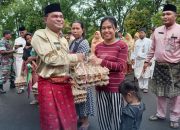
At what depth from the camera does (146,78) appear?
9.48 m

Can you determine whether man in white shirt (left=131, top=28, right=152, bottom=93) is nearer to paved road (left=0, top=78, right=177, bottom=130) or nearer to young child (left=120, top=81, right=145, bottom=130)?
paved road (left=0, top=78, right=177, bottom=130)

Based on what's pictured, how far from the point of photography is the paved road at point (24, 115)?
20.0ft

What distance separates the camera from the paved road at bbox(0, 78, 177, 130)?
6.09 metres

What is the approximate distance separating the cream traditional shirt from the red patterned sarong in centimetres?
14

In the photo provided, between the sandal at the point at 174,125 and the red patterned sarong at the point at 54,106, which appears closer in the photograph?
the red patterned sarong at the point at 54,106

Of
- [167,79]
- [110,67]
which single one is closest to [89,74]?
[110,67]

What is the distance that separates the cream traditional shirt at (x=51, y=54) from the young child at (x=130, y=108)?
720 mm

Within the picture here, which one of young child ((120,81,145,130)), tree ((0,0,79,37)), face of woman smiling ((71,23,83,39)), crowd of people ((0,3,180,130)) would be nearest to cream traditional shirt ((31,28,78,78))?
crowd of people ((0,3,180,130))

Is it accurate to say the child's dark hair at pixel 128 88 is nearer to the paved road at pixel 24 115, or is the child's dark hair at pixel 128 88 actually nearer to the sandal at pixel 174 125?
the paved road at pixel 24 115

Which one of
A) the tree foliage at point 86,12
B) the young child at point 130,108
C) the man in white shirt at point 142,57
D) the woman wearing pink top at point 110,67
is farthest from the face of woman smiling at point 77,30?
the tree foliage at point 86,12

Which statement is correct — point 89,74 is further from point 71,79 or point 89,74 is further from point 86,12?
point 86,12

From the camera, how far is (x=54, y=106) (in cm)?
363

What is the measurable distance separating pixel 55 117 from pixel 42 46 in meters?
0.77

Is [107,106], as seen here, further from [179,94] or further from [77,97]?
[179,94]
